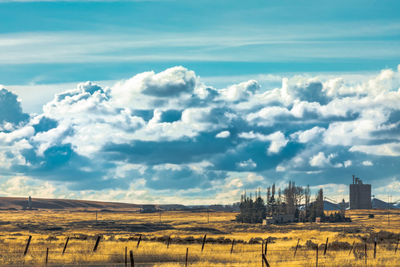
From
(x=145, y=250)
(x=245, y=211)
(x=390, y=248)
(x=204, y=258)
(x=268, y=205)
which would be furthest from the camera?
(x=268, y=205)

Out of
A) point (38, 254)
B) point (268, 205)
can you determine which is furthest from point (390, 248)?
point (268, 205)

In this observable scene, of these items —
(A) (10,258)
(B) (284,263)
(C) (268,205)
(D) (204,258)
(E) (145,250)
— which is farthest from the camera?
(C) (268,205)

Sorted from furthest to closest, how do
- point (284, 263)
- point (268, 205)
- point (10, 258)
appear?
→ point (268, 205)
point (10, 258)
point (284, 263)

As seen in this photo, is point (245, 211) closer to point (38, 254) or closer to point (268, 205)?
point (268, 205)

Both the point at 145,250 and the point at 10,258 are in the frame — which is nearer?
the point at 10,258

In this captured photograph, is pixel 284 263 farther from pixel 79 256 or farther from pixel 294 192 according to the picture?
pixel 294 192

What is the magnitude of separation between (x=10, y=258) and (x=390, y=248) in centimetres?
3011

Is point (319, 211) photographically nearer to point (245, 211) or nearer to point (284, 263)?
point (245, 211)

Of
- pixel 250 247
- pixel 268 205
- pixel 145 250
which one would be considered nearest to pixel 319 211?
pixel 268 205

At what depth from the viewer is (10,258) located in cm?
3700

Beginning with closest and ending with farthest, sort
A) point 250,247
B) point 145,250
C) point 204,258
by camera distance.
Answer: point 204,258 → point 145,250 → point 250,247

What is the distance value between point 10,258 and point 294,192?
16625 centimetres

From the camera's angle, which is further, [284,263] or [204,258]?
[204,258]

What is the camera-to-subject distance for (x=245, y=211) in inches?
6742
